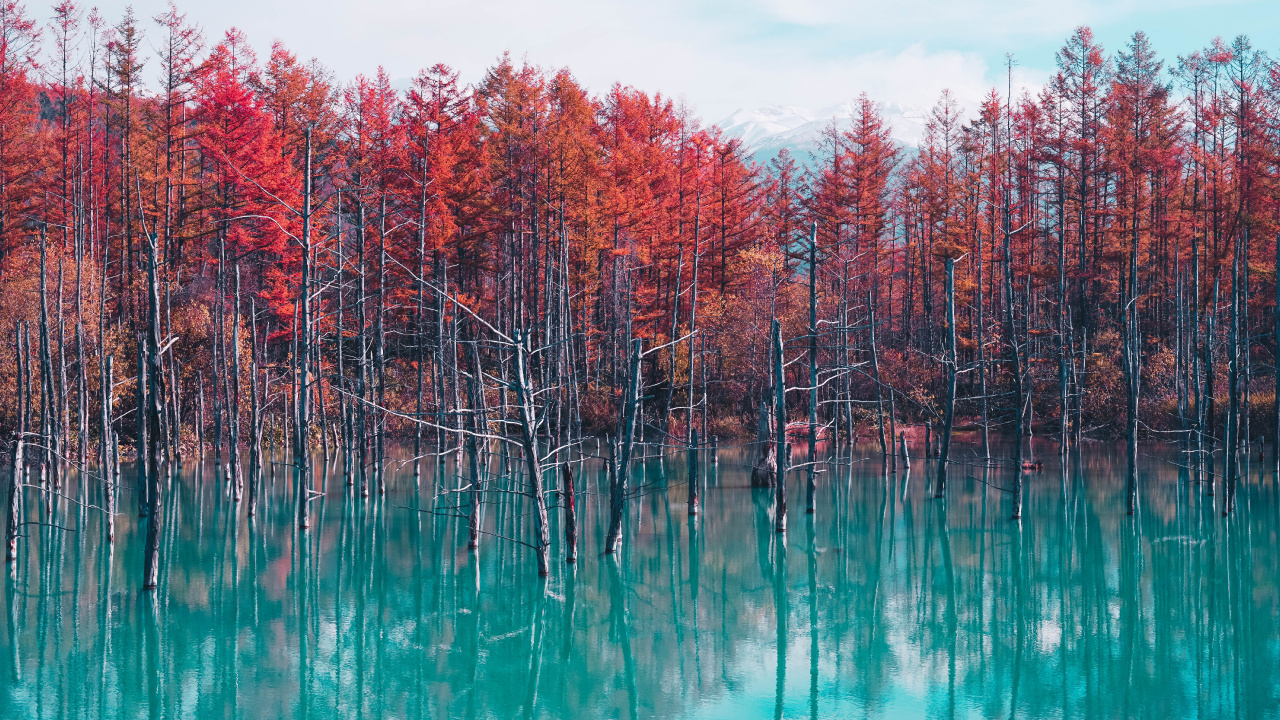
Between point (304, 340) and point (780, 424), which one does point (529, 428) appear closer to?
point (304, 340)

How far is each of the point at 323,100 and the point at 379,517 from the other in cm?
2359

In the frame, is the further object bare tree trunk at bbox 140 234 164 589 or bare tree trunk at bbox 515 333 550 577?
bare tree trunk at bbox 515 333 550 577

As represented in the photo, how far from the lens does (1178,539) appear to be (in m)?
18.4

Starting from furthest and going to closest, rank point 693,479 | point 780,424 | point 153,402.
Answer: point 693,479 < point 780,424 < point 153,402

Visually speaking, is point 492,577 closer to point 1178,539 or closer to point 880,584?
point 880,584

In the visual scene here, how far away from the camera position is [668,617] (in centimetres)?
1402

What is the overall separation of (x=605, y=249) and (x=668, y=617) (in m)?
24.2

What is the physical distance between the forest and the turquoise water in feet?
19.3

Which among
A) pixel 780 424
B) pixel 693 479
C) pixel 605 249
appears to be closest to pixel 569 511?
pixel 780 424

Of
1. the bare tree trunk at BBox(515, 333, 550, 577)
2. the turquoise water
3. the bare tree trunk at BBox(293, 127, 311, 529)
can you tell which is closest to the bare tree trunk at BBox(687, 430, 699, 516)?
the turquoise water

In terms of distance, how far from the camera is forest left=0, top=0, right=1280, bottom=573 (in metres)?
28.8

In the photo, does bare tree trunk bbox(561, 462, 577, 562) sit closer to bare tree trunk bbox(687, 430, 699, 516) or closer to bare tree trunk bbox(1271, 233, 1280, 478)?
bare tree trunk bbox(687, 430, 699, 516)

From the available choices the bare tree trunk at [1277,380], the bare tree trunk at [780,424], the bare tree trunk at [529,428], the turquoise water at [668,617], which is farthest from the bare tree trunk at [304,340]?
the bare tree trunk at [1277,380]

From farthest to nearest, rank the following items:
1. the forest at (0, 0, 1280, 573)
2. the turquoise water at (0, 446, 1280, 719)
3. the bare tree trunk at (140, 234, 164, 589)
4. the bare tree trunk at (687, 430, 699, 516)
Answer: the forest at (0, 0, 1280, 573) → the bare tree trunk at (687, 430, 699, 516) → the bare tree trunk at (140, 234, 164, 589) → the turquoise water at (0, 446, 1280, 719)
